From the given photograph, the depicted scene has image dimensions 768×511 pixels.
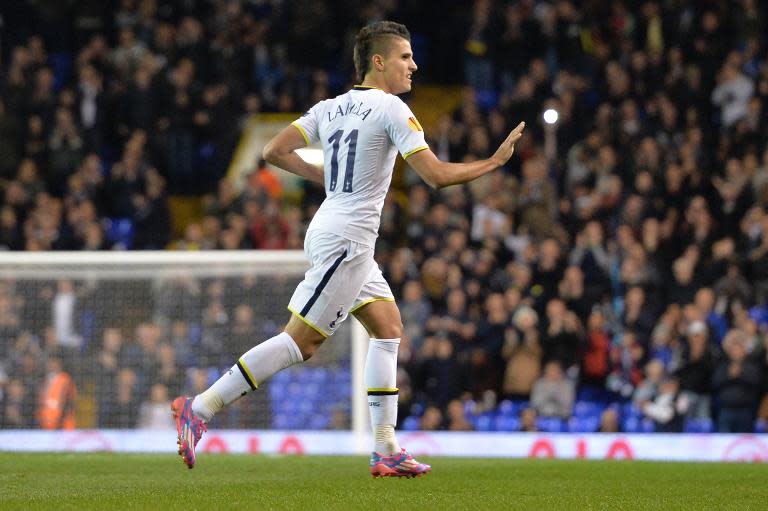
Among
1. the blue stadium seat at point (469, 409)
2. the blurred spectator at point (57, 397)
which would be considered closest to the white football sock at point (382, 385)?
the blurred spectator at point (57, 397)

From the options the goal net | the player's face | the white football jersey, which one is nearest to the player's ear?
the player's face

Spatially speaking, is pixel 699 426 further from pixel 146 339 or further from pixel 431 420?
pixel 146 339

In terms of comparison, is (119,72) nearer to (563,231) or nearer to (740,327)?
(563,231)

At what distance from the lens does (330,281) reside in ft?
24.0

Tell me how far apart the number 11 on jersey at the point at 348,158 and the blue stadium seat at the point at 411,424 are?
629 centimetres

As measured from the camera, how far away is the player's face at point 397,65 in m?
7.57

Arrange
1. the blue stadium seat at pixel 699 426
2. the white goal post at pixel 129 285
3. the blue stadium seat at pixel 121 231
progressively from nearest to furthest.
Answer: the white goal post at pixel 129 285
the blue stadium seat at pixel 699 426
the blue stadium seat at pixel 121 231

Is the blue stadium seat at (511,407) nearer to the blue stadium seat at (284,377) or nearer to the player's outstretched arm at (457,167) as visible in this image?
the blue stadium seat at (284,377)

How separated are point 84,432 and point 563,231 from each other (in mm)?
5974

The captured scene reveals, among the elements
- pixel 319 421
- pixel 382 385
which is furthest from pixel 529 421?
pixel 382 385

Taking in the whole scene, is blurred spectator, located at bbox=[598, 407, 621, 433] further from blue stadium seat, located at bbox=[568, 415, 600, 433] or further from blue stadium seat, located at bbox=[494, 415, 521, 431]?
blue stadium seat, located at bbox=[494, 415, 521, 431]

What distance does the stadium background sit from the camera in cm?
1252

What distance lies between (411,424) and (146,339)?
2.77 meters

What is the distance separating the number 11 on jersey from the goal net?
457 cm
